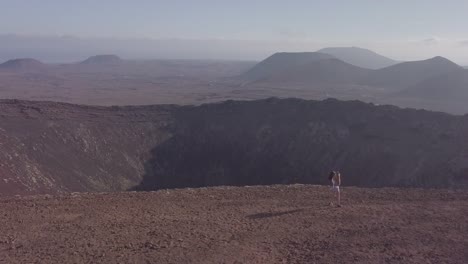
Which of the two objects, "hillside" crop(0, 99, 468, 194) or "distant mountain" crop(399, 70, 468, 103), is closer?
"hillside" crop(0, 99, 468, 194)

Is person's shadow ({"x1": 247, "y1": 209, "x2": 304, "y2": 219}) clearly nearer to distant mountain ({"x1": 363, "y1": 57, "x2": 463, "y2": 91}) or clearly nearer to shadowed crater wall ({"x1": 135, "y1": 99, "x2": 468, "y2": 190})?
shadowed crater wall ({"x1": 135, "y1": 99, "x2": 468, "y2": 190})

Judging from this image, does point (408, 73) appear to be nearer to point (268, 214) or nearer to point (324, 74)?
point (324, 74)

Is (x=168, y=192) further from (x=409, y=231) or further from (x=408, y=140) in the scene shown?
(x=408, y=140)

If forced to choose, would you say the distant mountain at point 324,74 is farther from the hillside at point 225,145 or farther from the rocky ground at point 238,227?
the rocky ground at point 238,227

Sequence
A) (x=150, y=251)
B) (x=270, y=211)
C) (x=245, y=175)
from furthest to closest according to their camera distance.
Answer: (x=245, y=175) < (x=270, y=211) < (x=150, y=251)

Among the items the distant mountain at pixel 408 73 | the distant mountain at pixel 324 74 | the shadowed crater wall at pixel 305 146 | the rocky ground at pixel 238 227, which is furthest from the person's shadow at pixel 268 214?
the distant mountain at pixel 324 74

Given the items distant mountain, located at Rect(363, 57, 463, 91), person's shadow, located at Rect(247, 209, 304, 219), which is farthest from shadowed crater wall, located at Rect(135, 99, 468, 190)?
distant mountain, located at Rect(363, 57, 463, 91)

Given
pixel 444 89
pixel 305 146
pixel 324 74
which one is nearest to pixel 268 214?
pixel 305 146

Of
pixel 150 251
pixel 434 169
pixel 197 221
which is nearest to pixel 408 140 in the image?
pixel 434 169
